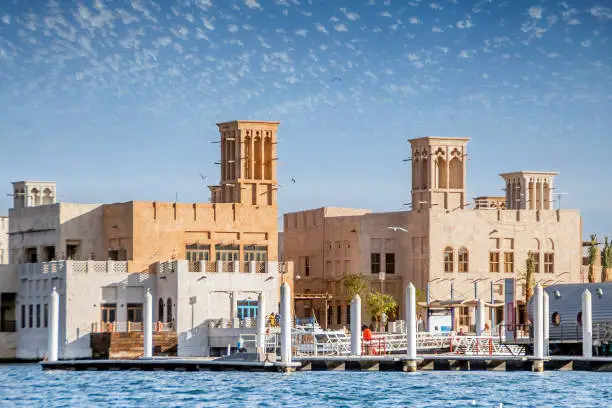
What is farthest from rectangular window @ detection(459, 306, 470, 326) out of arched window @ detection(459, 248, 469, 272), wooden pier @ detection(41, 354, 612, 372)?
wooden pier @ detection(41, 354, 612, 372)

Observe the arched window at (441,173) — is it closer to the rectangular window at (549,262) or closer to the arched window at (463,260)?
the arched window at (463,260)

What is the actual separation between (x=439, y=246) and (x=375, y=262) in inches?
169

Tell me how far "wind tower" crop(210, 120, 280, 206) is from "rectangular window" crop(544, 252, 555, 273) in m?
18.1

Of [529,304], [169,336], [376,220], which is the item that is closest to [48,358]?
[169,336]

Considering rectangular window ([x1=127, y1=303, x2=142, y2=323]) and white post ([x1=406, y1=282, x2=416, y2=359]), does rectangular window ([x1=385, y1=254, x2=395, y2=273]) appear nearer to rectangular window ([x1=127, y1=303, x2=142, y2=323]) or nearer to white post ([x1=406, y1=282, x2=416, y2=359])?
rectangular window ([x1=127, y1=303, x2=142, y2=323])

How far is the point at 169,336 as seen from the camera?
8700 centimetres

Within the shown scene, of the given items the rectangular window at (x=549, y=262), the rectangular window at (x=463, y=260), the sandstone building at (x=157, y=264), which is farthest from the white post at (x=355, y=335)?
the rectangular window at (x=549, y=262)

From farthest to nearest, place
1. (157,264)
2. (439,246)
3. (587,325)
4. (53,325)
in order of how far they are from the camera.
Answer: (439,246) < (157,264) < (53,325) < (587,325)

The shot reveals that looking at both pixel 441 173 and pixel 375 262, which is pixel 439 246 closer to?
pixel 375 262

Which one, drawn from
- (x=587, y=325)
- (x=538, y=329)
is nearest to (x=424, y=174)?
(x=587, y=325)

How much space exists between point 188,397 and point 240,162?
119 ft

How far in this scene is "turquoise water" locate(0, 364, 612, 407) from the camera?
61062mm

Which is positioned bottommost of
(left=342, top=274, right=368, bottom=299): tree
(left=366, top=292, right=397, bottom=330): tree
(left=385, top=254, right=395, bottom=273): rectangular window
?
(left=366, top=292, right=397, bottom=330): tree

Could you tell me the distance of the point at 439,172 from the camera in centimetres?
10538
